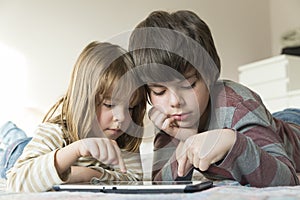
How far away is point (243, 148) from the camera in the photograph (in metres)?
0.59

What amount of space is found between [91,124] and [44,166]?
0.15 metres

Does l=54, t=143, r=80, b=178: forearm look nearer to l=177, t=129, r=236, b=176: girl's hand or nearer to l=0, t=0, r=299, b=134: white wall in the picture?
l=177, t=129, r=236, b=176: girl's hand

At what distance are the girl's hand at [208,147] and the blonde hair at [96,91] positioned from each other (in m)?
0.21

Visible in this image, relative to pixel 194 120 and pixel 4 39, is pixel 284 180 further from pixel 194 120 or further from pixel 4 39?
pixel 4 39

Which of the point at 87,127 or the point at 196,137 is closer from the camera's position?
the point at 196,137

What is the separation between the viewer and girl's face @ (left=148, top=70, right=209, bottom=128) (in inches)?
27.6

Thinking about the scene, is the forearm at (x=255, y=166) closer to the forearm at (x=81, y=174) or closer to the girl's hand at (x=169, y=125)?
the girl's hand at (x=169, y=125)

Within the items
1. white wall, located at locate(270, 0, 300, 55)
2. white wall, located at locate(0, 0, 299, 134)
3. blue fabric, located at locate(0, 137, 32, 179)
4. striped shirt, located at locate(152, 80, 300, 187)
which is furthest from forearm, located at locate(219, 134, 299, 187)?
white wall, located at locate(270, 0, 300, 55)

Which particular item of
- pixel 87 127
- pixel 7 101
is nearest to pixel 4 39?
pixel 7 101

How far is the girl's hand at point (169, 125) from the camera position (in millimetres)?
746

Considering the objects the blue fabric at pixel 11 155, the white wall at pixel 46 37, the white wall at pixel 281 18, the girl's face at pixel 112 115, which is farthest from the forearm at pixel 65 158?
the white wall at pixel 281 18

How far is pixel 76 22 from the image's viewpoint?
2.52m

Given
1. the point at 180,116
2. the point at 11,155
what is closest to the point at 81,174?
the point at 180,116

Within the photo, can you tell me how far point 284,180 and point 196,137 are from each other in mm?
149
